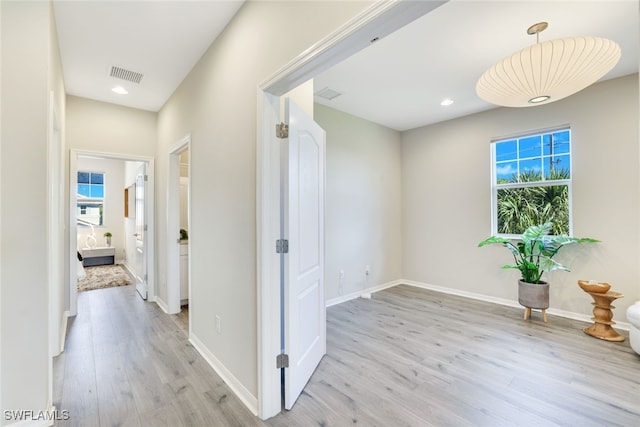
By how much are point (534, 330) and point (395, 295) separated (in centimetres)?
175

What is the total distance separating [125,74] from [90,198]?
5.89 m

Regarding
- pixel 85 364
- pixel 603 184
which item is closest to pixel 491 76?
pixel 603 184

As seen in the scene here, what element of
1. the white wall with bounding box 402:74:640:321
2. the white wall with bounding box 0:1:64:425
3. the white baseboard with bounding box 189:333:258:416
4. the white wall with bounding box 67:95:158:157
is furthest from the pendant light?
the white wall with bounding box 67:95:158:157

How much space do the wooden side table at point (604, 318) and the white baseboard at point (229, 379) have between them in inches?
133

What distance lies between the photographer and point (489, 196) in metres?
4.09

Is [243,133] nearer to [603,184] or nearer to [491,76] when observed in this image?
[491,76]

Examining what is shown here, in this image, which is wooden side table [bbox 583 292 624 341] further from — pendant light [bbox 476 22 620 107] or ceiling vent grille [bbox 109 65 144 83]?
ceiling vent grille [bbox 109 65 144 83]

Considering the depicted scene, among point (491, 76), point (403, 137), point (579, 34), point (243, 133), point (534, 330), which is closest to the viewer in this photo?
point (243, 133)

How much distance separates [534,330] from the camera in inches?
120

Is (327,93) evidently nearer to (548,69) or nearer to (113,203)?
(548,69)

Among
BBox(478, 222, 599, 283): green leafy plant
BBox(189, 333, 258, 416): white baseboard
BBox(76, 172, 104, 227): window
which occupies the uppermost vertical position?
BBox(76, 172, 104, 227): window

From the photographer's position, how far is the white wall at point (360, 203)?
4.00 metres

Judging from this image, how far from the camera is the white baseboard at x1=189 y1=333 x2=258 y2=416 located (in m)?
1.85

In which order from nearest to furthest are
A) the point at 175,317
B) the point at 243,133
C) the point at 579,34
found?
the point at 243,133
the point at 579,34
the point at 175,317
